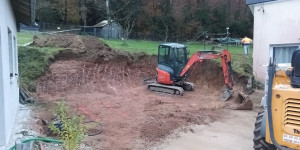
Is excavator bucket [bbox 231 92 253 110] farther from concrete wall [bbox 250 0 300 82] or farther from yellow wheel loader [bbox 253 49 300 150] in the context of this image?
yellow wheel loader [bbox 253 49 300 150]

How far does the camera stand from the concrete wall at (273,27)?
1162cm

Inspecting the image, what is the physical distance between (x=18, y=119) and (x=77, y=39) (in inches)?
479

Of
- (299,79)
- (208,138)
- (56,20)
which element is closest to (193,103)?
(208,138)

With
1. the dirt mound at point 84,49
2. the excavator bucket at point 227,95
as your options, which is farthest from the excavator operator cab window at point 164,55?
the dirt mound at point 84,49

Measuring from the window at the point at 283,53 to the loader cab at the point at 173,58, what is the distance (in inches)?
159

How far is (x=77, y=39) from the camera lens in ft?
65.5

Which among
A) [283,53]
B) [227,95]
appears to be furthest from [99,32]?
[283,53]

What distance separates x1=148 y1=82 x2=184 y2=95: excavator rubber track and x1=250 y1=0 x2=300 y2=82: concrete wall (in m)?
3.49

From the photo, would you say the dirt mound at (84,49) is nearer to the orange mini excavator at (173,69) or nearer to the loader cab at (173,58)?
the orange mini excavator at (173,69)

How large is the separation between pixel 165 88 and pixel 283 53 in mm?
5397

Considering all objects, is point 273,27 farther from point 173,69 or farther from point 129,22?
point 129,22

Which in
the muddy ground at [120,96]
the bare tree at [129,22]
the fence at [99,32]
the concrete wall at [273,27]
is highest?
the bare tree at [129,22]

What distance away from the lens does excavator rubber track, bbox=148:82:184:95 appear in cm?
1393

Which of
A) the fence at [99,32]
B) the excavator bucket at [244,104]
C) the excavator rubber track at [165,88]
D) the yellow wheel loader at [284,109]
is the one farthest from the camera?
the fence at [99,32]
